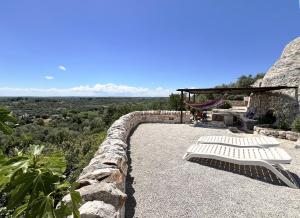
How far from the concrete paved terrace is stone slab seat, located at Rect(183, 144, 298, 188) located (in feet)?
0.64

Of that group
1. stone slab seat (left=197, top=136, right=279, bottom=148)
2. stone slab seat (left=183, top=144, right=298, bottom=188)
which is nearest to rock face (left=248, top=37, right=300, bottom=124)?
stone slab seat (left=197, top=136, right=279, bottom=148)

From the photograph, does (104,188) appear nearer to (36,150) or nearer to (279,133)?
(36,150)

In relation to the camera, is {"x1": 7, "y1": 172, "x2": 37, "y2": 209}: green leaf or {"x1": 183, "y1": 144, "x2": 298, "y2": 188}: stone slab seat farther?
{"x1": 183, "y1": 144, "x2": 298, "y2": 188}: stone slab seat

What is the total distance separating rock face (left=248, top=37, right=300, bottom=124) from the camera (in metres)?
8.89

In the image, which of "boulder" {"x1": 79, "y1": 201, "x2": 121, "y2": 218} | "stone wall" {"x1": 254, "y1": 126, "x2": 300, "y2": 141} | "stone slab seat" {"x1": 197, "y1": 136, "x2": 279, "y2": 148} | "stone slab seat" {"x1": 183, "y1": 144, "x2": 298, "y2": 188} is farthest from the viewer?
"stone wall" {"x1": 254, "y1": 126, "x2": 300, "y2": 141}

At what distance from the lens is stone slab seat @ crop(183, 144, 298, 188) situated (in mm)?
3560

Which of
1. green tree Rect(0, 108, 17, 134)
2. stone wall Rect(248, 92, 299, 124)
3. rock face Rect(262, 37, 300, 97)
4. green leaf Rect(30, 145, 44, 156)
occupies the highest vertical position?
rock face Rect(262, 37, 300, 97)

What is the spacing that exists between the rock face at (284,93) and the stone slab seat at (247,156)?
4.91 metres

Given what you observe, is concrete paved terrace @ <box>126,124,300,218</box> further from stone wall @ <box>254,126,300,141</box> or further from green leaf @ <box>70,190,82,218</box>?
stone wall @ <box>254,126,300,141</box>

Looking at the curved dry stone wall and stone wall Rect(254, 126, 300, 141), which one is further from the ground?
the curved dry stone wall

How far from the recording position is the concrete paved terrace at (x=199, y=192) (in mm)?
2650

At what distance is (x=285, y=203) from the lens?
286 centimetres

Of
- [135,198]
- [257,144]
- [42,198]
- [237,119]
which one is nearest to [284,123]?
[237,119]

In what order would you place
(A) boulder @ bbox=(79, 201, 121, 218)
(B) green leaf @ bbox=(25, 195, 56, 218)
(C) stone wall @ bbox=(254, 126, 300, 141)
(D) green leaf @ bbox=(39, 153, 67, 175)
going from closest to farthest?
(B) green leaf @ bbox=(25, 195, 56, 218), (D) green leaf @ bbox=(39, 153, 67, 175), (A) boulder @ bbox=(79, 201, 121, 218), (C) stone wall @ bbox=(254, 126, 300, 141)
